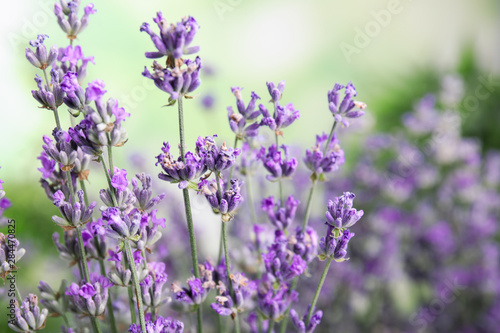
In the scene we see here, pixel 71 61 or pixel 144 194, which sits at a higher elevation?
pixel 71 61

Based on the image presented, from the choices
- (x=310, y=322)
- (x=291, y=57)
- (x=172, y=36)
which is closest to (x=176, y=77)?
(x=172, y=36)

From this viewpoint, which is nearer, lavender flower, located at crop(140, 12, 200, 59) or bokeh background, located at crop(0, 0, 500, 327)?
lavender flower, located at crop(140, 12, 200, 59)

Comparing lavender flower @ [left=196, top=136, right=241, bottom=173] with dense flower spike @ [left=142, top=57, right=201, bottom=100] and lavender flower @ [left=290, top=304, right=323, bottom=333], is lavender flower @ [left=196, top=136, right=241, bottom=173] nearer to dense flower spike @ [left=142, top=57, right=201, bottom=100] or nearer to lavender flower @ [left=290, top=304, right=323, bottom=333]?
dense flower spike @ [left=142, top=57, right=201, bottom=100]

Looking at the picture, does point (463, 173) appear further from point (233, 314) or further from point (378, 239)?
point (233, 314)

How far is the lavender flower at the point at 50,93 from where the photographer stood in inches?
16.1

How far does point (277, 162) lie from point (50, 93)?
197 mm

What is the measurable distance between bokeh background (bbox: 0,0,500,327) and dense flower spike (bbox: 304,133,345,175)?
1.15 m

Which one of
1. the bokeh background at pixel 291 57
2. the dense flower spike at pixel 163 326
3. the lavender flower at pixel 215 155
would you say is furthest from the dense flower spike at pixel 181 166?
the bokeh background at pixel 291 57

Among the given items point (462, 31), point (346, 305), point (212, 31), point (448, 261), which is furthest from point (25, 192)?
point (462, 31)

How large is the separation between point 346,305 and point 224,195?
67cm

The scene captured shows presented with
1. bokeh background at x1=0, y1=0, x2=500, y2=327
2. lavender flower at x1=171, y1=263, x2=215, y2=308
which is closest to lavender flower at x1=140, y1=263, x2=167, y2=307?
lavender flower at x1=171, y1=263, x2=215, y2=308

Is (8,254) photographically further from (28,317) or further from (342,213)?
(342,213)

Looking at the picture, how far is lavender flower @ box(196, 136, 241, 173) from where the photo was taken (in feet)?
1.32

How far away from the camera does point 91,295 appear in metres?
0.42
